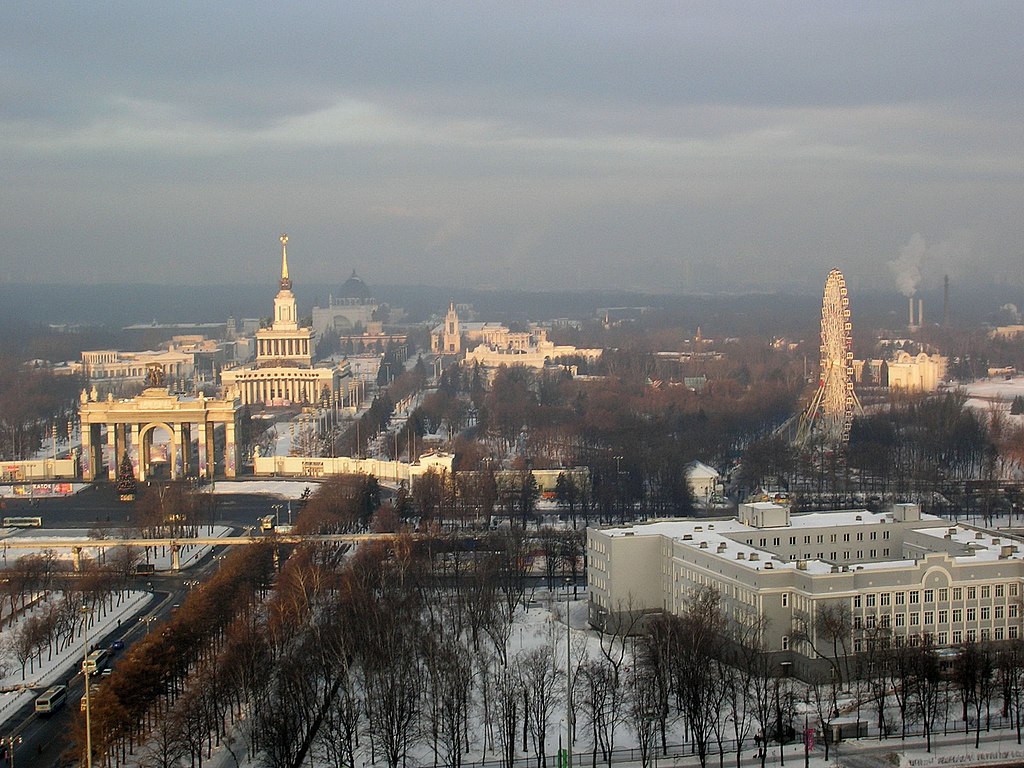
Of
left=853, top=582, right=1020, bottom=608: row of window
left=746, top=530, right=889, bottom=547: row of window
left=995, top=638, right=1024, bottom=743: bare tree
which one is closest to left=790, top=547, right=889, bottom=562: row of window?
left=746, top=530, right=889, bottom=547: row of window

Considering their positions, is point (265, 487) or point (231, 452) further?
point (231, 452)

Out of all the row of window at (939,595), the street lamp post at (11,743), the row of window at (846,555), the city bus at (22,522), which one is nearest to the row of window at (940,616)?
the row of window at (939,595)

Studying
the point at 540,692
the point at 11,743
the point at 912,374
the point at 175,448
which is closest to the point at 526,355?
the point at 912,374

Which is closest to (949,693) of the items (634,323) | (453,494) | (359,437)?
(453,494)

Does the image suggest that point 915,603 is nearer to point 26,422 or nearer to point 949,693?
point 949,693

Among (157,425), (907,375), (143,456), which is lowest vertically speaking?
(143,456)

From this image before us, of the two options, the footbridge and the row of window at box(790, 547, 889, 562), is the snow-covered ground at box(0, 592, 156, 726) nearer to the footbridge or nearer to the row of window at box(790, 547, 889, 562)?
the footbridge

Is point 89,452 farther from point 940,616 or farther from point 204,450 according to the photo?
point 940,616
